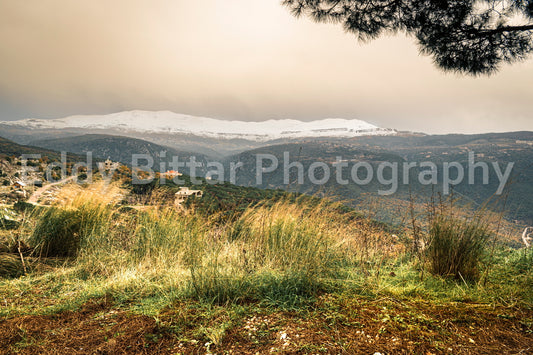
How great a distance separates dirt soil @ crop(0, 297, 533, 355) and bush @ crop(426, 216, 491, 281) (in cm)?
75

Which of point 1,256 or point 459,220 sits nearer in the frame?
point 459,220

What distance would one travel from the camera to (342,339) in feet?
5.42

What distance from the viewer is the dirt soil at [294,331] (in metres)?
1.57

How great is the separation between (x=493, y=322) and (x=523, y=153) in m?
202

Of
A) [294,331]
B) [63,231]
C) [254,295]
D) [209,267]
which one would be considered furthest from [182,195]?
[294,331]

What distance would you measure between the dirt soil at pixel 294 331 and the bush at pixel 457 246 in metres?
0.75

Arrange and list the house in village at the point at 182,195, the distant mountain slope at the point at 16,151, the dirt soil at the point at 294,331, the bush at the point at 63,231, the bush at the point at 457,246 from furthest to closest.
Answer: the distant mountain slope at the point at 16,151, the house in village at the point at 182,195, the bush at the point at 63,231, the bush at the point at 457,246, the dirt soil at the point at 294,331

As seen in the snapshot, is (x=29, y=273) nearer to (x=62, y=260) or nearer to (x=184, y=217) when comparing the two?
(x=62, y=260)

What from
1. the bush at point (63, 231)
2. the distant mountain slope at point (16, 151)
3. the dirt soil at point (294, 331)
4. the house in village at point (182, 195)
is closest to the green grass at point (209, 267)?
the bush at point (63, 231)

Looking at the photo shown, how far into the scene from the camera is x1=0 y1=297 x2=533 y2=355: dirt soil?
1.57m

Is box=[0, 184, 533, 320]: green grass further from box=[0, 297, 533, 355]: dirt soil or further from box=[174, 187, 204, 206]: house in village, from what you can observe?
box=[174, 187, 204, 206]: house in village

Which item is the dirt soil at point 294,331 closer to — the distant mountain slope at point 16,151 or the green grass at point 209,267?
the green grass at point 209,267

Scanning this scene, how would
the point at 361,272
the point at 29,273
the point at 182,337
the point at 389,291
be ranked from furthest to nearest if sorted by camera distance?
the point at 29,273 < the point at 361,272 < the point at 389,291 < the point at 182,337

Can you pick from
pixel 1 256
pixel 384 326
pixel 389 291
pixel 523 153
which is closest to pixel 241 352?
pixel 384 326
